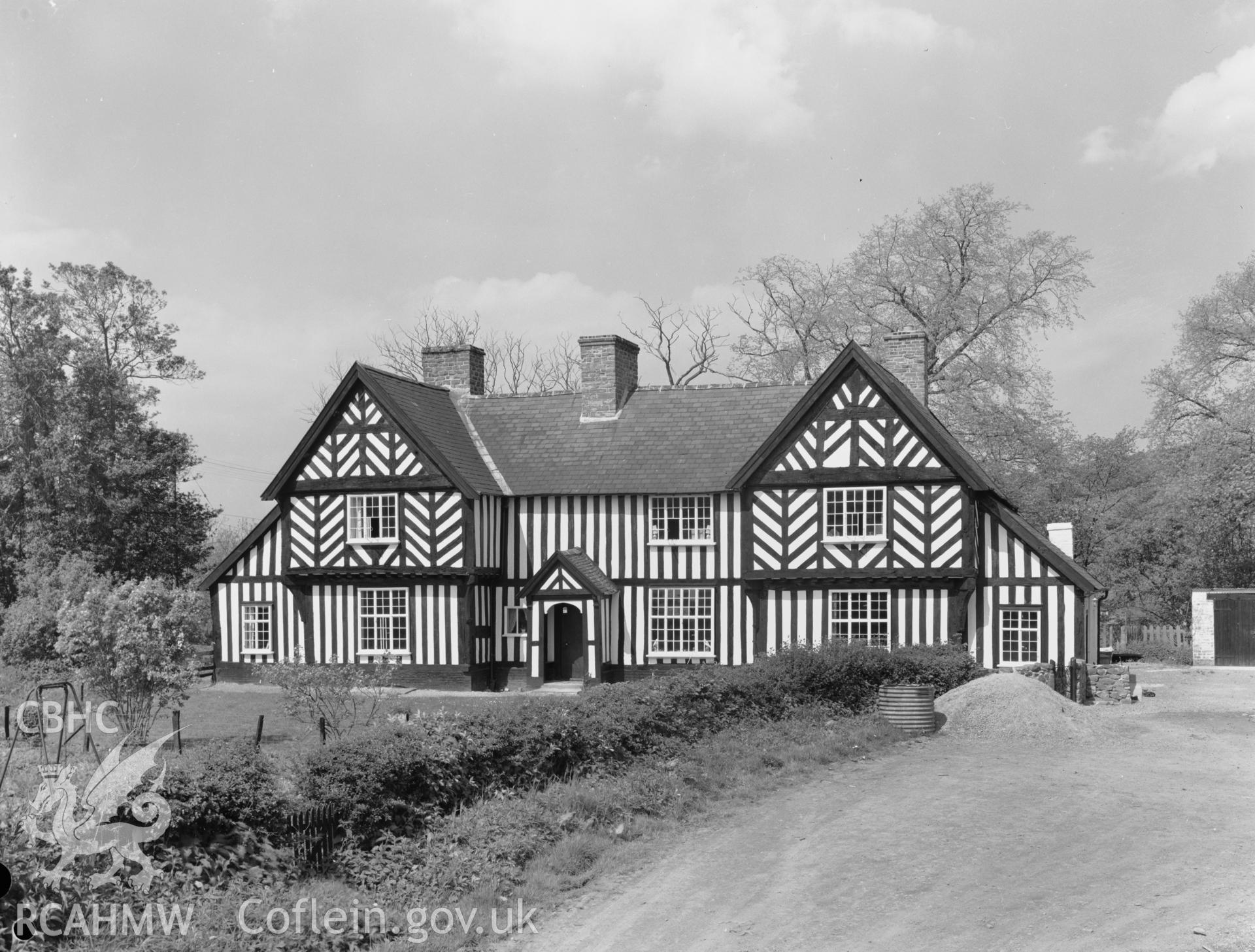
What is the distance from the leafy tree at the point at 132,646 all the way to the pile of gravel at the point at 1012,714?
41.1 ft

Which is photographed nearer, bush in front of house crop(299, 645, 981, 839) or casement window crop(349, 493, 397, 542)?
bush in front of house crop(299, 645, 981, 839)

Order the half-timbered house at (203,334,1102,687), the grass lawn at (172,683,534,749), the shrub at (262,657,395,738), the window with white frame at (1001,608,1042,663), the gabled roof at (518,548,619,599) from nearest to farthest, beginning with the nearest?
the shrub at (262,657,395,738) → the grass lawn at (172,683,534,749) → the window with white frame at (1001,608,1042,663) → the half-timbered house at (203,334,1102,687) → the gabled roof at (518,548,619,599)

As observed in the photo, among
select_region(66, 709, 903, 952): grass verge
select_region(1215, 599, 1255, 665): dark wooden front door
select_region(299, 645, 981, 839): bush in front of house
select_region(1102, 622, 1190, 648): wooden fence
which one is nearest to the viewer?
select_region(66, 709, 903, 952): grass verge

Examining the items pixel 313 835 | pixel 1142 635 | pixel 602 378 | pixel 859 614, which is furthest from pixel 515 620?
pixel 1142 635

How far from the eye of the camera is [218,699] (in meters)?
28.5

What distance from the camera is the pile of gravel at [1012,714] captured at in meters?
20.4

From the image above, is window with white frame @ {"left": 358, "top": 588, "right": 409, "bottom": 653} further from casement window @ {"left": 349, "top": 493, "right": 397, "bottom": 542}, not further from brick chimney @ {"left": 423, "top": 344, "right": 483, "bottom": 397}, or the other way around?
brick chimney @ {"left": 423, "top": 344, "right": 483, "bottom": 397}

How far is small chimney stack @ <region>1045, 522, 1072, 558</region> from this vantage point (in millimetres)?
32531

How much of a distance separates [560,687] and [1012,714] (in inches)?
474

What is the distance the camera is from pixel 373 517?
30781 mm

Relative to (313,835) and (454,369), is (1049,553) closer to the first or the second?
(454,369)

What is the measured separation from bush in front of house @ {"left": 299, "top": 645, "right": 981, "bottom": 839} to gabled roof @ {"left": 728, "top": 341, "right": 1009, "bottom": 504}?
6603 mm

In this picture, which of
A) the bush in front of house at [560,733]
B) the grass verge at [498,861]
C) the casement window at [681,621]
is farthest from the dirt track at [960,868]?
the casement window at [681,621]

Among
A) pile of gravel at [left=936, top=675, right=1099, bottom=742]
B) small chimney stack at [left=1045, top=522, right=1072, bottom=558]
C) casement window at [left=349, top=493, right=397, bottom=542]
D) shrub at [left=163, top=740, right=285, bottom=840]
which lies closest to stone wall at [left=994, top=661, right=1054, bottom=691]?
pile of gravel at [left=936, top=675, right=1099, bottom=742]
